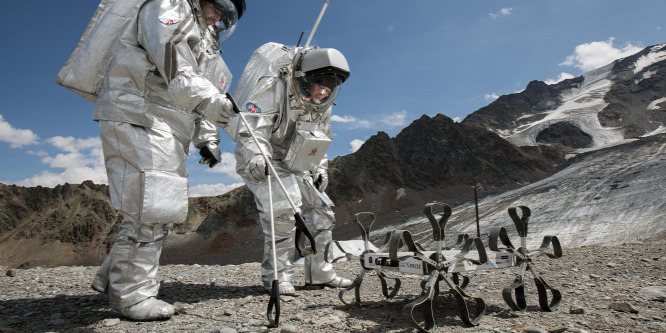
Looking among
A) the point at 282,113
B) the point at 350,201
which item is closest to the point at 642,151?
the point at 350,201

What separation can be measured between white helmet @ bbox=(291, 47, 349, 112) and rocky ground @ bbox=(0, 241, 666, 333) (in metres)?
2.29

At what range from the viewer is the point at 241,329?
2773 mm

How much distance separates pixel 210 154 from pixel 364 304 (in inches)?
79.4

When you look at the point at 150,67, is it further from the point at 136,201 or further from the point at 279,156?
the point at 279,156

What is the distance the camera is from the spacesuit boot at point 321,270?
477cm

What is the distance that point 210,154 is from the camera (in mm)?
3639

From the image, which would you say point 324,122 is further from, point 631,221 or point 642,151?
point 642,151

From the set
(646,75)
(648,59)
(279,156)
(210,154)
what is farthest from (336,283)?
(648,59)

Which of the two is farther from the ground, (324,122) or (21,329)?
(324,122)

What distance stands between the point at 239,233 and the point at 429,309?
36251 mm

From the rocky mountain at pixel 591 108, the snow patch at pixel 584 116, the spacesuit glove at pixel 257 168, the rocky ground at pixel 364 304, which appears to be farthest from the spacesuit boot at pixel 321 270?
the rocky mountain at pixel 591 108

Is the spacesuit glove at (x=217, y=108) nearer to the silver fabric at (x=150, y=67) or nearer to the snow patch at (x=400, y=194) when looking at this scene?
the silver fabric at (x=150, y=67)

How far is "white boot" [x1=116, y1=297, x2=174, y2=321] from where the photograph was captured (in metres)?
2.97

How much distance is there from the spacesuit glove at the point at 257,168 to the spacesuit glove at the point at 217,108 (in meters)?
0.99
